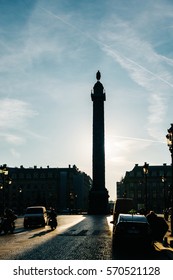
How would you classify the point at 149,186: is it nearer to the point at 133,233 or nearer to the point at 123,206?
the point at 123,206

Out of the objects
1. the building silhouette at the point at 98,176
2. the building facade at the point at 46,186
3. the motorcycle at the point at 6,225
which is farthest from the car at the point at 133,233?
the building facade at the point at 46,186

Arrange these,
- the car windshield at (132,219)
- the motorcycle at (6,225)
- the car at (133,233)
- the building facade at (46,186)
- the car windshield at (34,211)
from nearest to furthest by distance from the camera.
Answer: the car at (133,233) → the car windshield at (132,219) → the motorcycle at (6,225) → the car windshield at (34,211) → the building facade at (46,186)

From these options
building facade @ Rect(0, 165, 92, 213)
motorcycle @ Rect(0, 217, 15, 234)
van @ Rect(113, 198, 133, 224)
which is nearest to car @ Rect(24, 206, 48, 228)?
motorcycle @ Rect(0, 217, 15, 234)

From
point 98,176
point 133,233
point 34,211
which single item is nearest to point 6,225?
point 34,211

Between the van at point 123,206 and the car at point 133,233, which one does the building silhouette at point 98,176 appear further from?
the car at point 133,233

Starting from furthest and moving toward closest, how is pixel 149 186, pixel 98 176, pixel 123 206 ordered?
pixel 149 186 → pixel 98 176 → pixel 123 206

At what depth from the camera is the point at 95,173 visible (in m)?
87.6

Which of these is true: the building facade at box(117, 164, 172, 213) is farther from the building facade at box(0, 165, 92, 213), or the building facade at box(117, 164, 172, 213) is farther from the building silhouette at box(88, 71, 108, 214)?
the building silhouette at box(88, 71, 108, 214)

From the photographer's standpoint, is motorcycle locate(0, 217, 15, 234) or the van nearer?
motorcycle locate(0, 217, 15, 234)

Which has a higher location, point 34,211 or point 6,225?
point 34,211

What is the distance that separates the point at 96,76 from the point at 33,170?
203ft
